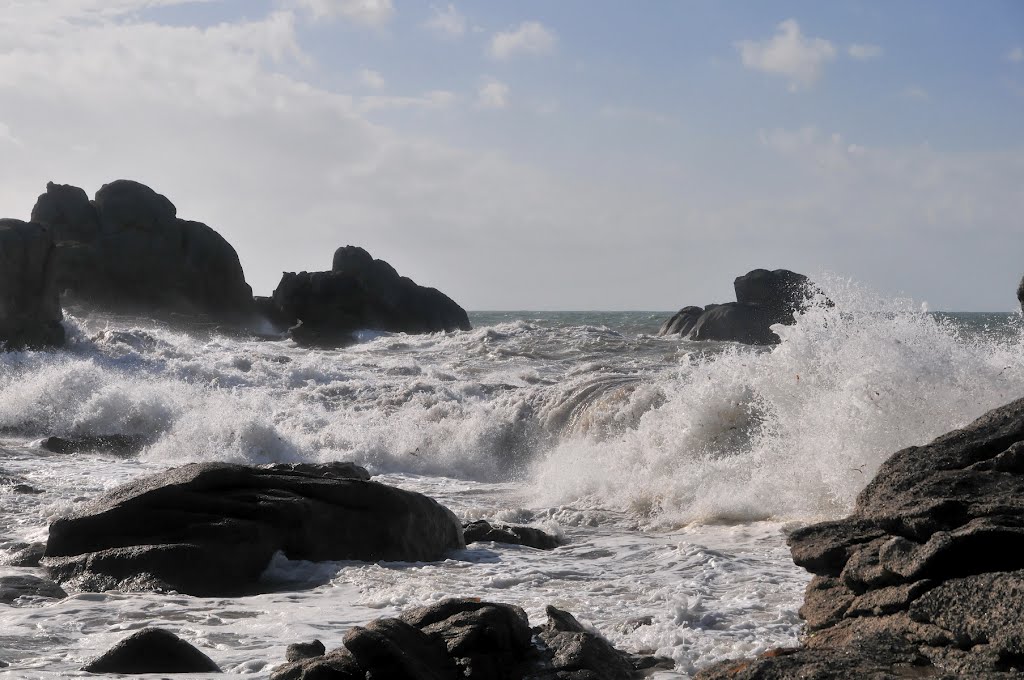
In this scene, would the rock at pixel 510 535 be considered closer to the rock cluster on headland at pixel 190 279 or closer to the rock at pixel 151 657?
the rock at pixel 151 657

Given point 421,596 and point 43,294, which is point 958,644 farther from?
point 43,294

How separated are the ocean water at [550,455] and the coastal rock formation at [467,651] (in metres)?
0.49

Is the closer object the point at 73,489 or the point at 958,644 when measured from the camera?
the point at 958,644

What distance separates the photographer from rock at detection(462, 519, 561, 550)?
8.09 m

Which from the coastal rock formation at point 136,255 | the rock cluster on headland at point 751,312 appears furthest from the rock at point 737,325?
the coastal rock formation at point 136,255

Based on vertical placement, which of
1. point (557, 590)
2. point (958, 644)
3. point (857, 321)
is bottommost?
point (557, 590)

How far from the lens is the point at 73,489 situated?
32.6 ft

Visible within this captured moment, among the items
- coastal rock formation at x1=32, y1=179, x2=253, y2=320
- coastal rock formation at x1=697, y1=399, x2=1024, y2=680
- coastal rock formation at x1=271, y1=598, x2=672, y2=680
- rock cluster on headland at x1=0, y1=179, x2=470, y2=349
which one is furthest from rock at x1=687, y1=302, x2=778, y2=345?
coastal rock formation at x1=271, y1=598, x2=672, y2=680

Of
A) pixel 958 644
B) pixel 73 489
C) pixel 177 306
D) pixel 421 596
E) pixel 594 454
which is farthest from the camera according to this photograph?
pixel 177 306

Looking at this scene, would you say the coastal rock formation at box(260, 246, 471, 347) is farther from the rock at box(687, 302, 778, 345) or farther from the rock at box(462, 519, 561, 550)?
the rock at box(462, 519, 561, 550)

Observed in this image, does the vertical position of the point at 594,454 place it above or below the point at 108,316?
below

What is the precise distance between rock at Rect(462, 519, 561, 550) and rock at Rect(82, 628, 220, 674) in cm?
363

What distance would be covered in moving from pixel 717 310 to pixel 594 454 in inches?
883

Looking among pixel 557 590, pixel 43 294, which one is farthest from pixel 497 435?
pixel 43 294
